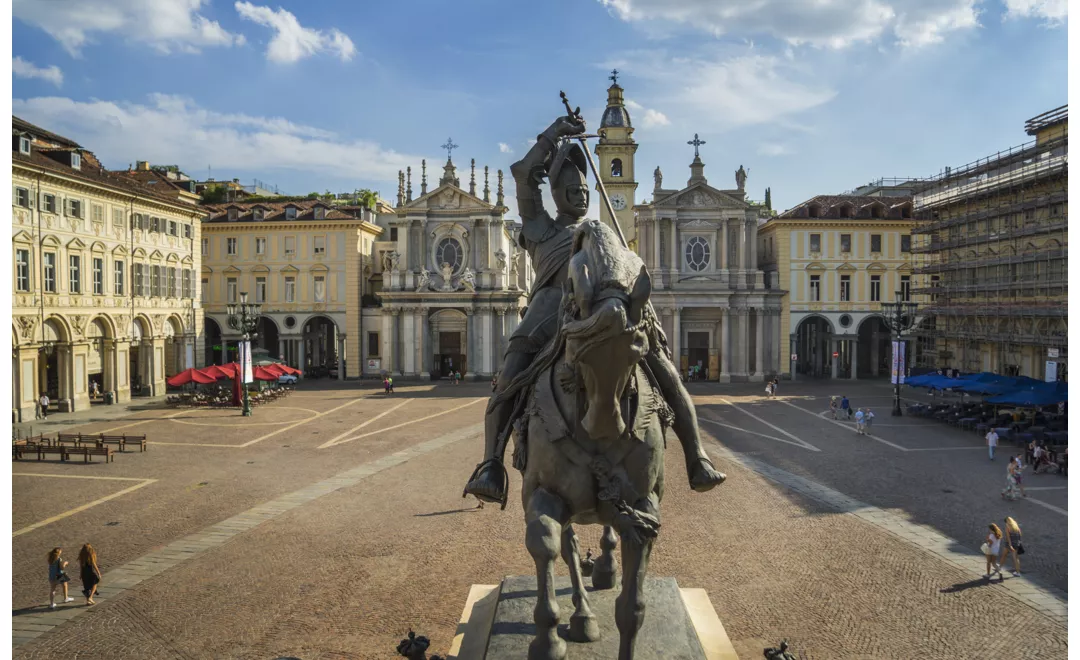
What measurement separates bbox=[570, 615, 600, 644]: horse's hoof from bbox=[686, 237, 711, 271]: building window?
47.3 metres

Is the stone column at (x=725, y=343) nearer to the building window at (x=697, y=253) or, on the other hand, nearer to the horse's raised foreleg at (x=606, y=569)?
the building window at (x=697, y=253)

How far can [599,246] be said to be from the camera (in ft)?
18.7

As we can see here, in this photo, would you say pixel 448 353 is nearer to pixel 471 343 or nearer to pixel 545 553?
pixel 471 343

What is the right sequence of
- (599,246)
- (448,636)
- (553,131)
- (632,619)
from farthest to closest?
1. (448,636)
2. (553,131)
3. (632,619)
4. (599,246)

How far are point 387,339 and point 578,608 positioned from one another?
158ft

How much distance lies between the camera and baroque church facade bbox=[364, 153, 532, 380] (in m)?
53.8

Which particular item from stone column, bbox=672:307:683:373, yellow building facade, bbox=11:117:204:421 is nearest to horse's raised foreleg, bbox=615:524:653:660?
yellow building facade, bbox=11:117:204:421

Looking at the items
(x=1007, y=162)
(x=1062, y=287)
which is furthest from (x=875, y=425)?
(x=1007, y=162)

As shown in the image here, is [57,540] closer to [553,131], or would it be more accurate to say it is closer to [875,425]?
[553,131]

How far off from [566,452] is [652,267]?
47.0m

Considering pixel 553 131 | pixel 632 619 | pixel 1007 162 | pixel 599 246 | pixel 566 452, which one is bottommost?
pixel 632 619

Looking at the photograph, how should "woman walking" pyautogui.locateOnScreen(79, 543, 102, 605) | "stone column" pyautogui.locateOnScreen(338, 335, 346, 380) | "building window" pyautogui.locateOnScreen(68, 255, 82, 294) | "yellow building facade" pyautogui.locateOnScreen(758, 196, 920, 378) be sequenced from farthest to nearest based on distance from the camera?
1. "stone column" pyautogui.locateOnScreen(338, 335, 346, 380)
2. "yellow building facade" pyautogui.locateOnScreen(758, 196, 920, 378)
3. "building window" pyautogui.locateOnScreen(68, 255, 82, 294)
4. "woman walking" pyautogui.locateOnScreen(79, 543, 102, 605)

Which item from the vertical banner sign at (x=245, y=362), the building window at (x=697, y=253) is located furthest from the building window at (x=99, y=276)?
the building window at (x=697, y=253)

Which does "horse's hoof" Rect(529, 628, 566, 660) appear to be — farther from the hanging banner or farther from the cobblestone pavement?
the hanging banner
